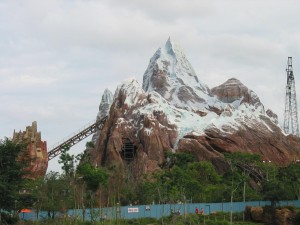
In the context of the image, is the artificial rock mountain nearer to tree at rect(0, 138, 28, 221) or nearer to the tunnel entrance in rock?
the tunnel entrance in rock

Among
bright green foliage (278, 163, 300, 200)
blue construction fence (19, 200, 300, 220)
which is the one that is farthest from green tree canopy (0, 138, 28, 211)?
bright green foliage (278, 163, 300, 200)

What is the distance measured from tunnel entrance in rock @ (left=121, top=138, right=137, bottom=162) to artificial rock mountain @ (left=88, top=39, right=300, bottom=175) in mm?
128

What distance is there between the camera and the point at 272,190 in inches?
2029

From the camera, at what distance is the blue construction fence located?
148 feet

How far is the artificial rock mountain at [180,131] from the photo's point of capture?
76188 mm

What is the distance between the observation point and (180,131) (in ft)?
262

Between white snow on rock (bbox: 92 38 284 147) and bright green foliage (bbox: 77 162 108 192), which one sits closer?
bright green foliage (bbox: 77 162 108 192)

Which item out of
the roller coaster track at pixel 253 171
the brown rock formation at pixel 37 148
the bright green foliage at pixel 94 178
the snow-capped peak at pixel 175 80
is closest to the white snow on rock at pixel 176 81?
the snow-capped peak at pixel 175 80

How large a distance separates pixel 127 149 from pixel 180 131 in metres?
7.26

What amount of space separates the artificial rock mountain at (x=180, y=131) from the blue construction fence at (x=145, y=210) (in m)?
18.9

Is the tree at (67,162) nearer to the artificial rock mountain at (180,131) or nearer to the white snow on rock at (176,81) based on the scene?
the artificial rock mountain at (180,131)

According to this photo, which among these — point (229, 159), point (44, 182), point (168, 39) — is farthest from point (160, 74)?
point (44, 182)

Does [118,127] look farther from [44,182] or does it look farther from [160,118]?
[44,182]

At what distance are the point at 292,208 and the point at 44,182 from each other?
19536 mm
